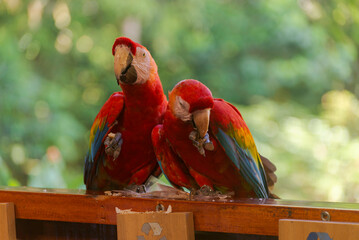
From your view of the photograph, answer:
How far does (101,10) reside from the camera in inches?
143

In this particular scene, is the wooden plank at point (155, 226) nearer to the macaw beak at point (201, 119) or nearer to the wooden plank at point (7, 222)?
the macaw beak at point (201, 119)

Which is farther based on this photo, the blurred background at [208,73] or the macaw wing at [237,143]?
the blurred background at [208,73]

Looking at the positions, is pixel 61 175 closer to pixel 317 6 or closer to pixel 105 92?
pixel 105 92

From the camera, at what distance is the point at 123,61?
1.07 metres

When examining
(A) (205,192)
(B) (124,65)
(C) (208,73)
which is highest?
(C) (208,73)

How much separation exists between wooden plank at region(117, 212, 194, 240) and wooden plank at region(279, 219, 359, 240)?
0.18 metres

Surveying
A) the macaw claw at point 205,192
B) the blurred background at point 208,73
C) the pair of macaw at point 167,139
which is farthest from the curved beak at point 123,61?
the blurred background at point 208,73

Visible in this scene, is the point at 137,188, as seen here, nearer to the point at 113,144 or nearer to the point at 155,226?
the point at 113,144

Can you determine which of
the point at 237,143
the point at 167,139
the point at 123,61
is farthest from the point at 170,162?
the point at 123,61

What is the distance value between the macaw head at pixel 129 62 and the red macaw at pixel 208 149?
0.13m

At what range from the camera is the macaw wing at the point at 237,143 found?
1050 millimetres

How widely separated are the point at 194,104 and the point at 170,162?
0.67 feet

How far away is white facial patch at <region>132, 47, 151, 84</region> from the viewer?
3.55 feet


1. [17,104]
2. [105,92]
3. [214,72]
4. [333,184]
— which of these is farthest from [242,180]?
[17,104]
